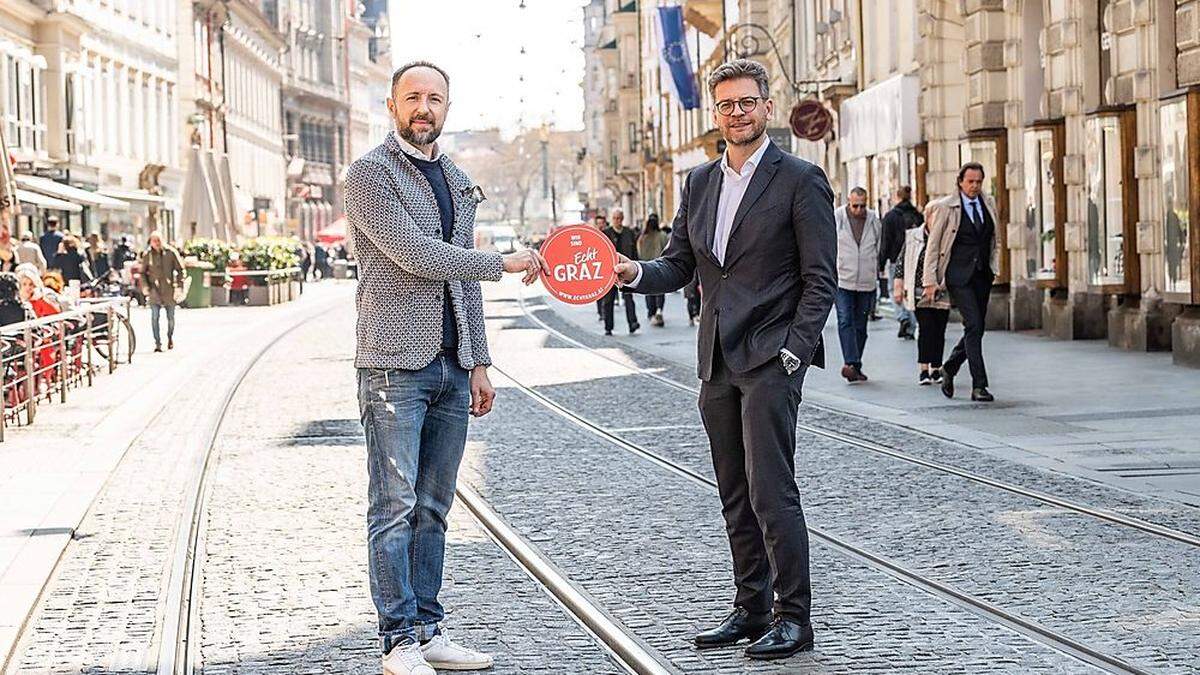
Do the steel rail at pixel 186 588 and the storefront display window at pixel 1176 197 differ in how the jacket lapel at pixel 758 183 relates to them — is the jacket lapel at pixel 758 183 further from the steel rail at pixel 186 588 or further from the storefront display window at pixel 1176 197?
the storefront display window at pixel 1176 197

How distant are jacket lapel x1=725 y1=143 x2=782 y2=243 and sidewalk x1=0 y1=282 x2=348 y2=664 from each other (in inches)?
118

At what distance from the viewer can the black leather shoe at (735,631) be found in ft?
25.0

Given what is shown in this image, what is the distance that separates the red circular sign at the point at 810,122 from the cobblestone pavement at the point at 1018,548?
19.1 metres

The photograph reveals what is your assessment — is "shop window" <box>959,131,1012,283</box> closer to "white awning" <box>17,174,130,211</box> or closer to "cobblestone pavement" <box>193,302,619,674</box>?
"cobblestone pavement" <box>193,302,619,674</box>

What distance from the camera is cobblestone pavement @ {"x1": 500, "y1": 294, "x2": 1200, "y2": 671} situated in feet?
26.1

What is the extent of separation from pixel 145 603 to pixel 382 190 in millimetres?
2702

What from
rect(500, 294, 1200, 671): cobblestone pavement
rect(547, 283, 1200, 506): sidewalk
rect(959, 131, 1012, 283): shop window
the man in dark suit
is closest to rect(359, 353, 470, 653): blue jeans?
the man in dark suit

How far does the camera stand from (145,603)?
29.6ft

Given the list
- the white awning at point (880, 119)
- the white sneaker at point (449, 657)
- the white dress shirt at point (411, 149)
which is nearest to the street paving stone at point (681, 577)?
the white sneaker at point (449, 657)

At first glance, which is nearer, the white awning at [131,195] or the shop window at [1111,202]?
the shop window at [1111,202]

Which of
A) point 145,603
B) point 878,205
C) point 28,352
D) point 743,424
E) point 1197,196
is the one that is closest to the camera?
point 743,424

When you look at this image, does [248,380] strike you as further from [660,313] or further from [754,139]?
[754,139]

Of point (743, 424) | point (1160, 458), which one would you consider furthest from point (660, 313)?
point (743, 424)

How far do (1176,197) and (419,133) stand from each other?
15873 millimetres
